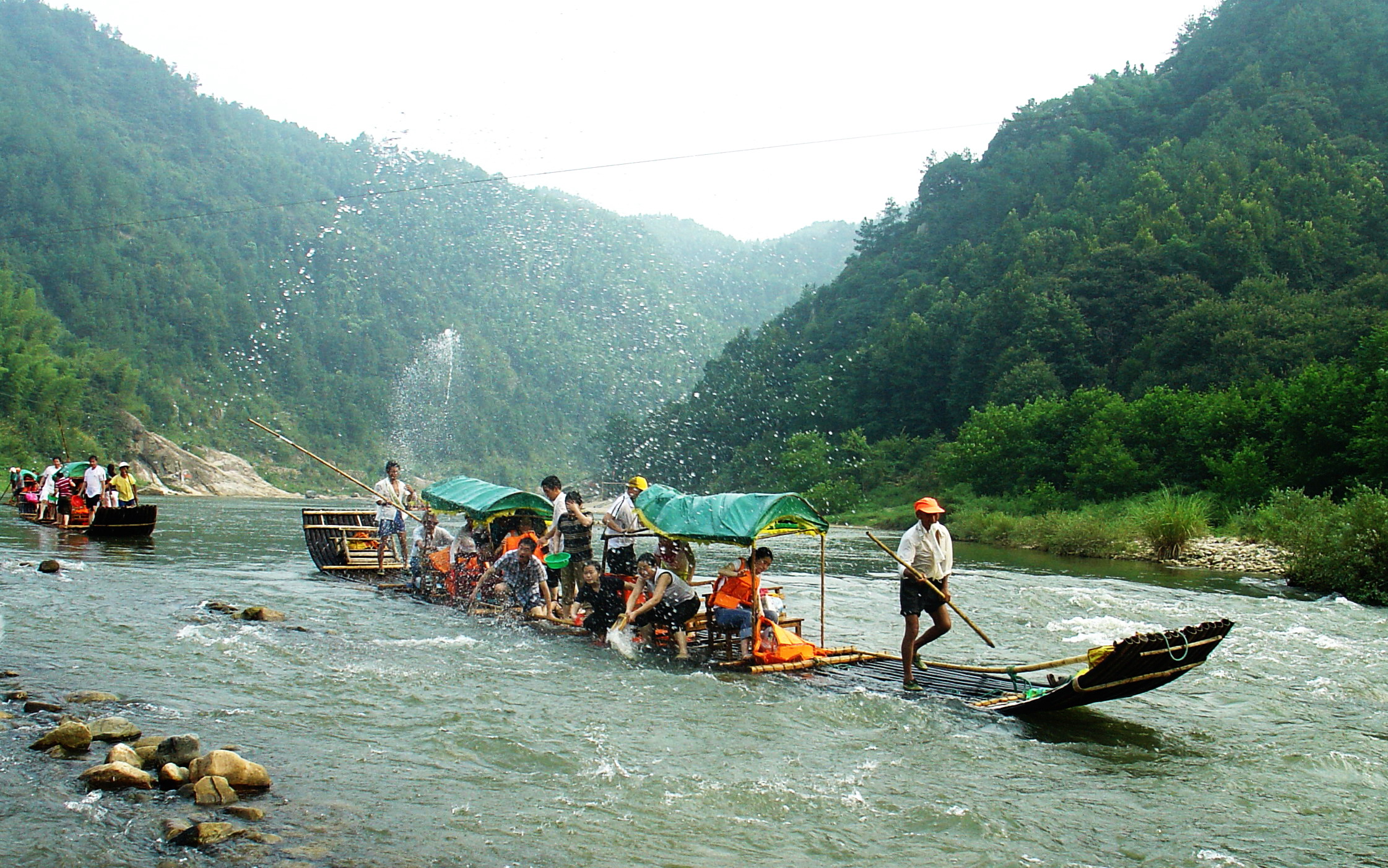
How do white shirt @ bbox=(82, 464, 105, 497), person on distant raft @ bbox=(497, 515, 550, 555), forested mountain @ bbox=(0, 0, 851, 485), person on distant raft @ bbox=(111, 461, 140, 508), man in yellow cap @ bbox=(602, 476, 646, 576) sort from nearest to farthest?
man in yellow cap @ bbox=(602, 476, 646, 576), person on distant raft @ bbox=(497, 515, 550, 555), white shirt @ bbox=(82, 464, 105, 497), person on distant raft @ bbox=(111, 461, 140, 508), forested mountain @ bbox=(0, 0, 851, 485)

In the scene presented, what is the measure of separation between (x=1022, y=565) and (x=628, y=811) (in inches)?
980

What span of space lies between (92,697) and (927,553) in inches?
357

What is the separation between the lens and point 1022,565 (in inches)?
1200

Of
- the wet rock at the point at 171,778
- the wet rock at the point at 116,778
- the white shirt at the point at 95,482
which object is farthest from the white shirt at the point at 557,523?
the white shirt at the point at 95,482

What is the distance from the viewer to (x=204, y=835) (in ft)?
22.3

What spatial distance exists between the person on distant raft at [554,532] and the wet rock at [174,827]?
8.58 m

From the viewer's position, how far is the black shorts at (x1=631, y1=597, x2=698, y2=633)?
13.3m

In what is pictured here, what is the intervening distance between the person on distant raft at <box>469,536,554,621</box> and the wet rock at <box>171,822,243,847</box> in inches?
341

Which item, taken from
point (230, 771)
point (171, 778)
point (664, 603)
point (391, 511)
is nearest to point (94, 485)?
point (391, 511)

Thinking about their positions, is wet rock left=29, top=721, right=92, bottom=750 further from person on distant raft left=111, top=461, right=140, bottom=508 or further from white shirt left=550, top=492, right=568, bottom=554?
person on distant raft left=111, top=461, right=140, bottom=508

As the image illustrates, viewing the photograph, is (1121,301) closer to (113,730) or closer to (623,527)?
(623,527)

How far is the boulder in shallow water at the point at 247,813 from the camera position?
7.24 metres

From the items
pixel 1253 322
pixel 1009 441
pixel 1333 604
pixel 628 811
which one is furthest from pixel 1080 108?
pixel 628 811

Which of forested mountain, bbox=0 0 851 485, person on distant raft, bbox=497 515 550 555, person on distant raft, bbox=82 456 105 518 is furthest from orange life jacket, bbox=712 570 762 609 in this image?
forested mountain, bbox=0 0 851 485
